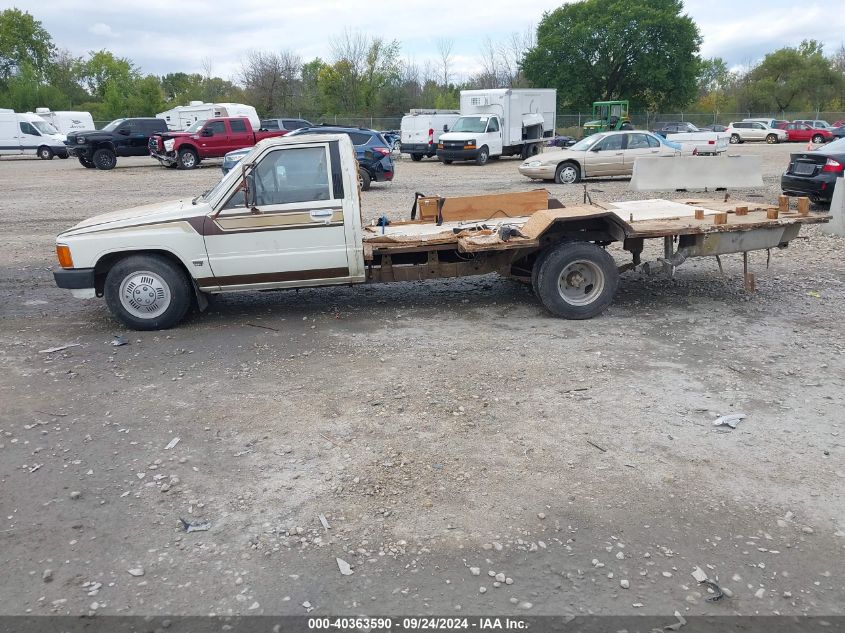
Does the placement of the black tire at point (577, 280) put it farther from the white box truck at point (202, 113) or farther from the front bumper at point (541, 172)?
the white box truck at point (202, 113)

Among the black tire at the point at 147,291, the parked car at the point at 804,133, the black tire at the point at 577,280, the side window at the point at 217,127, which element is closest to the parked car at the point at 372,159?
the side window at the point at 217,127

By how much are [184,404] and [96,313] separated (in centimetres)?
321

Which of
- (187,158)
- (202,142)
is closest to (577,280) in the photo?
(202,142)

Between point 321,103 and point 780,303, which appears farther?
point 321,103

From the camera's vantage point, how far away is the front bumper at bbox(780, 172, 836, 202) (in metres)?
13.4

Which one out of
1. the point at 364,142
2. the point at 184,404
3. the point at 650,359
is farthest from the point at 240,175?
the point at 364,142

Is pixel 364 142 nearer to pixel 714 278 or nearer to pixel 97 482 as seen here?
pixel 714 278

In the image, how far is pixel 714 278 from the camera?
8.85 m

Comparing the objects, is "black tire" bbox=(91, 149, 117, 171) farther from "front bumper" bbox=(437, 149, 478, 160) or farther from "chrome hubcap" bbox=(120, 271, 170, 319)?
"chrome hubcap" bbox=(120, 271, 170, 319)

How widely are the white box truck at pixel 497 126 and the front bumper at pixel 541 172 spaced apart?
25.7 ft

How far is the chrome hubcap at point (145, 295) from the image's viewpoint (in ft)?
23.0

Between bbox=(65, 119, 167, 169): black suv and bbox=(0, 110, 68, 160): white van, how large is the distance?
7.98m

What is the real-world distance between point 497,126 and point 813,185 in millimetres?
16959

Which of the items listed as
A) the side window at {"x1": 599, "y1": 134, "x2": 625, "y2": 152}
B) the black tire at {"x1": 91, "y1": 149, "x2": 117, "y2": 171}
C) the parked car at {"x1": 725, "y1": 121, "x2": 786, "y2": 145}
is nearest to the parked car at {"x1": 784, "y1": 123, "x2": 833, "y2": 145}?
the parked car at {"x1": 725, "y1": 121, "x2": 786, "y2": 145}
